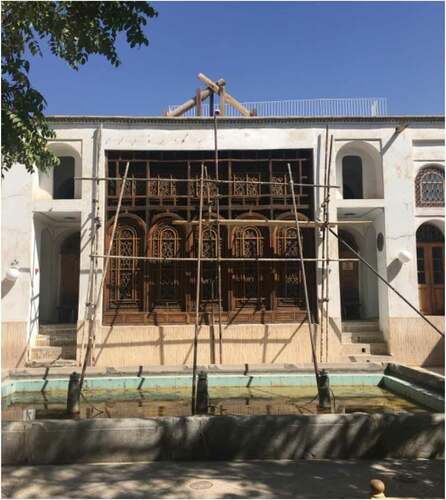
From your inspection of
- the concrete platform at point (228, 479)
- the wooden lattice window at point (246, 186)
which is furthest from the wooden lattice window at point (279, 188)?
the concrete platform at point (228, 479)

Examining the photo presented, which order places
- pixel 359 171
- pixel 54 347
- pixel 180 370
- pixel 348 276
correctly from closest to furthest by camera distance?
pixel 180 370, pixel 54 347, pixel 359 171, pixel 348 276

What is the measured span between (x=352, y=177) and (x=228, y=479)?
10.0 m

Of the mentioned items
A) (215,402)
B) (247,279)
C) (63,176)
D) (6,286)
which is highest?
(63,176)

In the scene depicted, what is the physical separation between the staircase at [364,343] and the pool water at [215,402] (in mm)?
1619

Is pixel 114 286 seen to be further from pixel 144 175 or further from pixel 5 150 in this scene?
pixel 5 150

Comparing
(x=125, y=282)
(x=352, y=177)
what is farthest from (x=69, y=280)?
(x=352, y=177)

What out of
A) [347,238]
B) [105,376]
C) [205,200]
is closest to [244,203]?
[205,200]

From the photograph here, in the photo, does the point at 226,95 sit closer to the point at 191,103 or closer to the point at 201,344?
the point at 191,103

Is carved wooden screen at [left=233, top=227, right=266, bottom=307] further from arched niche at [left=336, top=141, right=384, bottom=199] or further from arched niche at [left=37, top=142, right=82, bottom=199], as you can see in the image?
arched niche at [left=37, top=142, right=82, bottom=199]

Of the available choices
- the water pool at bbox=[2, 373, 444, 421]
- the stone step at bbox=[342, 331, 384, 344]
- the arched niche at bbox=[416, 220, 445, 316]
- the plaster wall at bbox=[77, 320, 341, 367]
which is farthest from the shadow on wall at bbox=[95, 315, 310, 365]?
the arched niche at bbox=[416, 220, 445, 316]

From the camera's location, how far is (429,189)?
11.6 metres

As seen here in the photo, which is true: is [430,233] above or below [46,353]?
above

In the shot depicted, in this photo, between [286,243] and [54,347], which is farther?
[286,243]

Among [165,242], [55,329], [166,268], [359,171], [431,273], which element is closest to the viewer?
[166,268]
